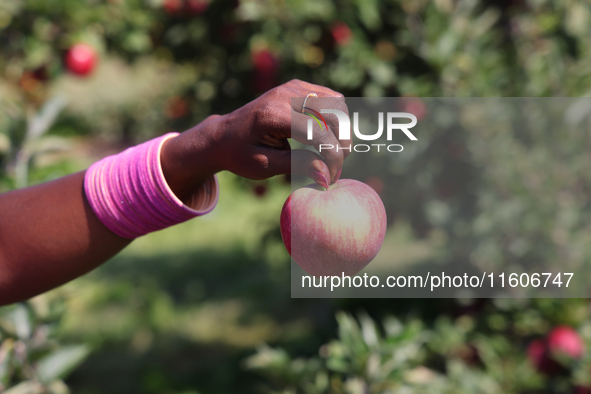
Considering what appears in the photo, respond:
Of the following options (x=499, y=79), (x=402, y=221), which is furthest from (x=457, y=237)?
(x=499, y=79)

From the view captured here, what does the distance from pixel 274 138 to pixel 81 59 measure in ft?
6.75

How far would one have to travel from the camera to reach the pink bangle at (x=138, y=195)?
78 centimetres

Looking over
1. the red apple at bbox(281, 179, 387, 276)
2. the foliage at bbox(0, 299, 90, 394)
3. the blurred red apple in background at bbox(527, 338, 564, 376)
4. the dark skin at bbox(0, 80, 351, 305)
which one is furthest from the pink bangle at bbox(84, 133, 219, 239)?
the blurred red apple in background at bbox(527, 338, 564, 376)

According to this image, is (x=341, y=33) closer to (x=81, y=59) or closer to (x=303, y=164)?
(x=81, y=59)

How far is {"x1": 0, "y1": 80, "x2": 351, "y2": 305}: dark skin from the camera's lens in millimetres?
664

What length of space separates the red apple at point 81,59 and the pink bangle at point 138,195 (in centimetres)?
174

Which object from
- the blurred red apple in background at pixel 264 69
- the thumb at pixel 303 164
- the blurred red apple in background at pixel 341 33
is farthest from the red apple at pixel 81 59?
the thumb at pixel 303 164

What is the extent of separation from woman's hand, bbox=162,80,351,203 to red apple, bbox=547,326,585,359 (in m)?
1.70

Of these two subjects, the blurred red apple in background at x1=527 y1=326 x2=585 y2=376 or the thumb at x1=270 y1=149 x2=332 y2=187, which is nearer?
the thumb at x1=270 y1=149 x2=332 y2=187

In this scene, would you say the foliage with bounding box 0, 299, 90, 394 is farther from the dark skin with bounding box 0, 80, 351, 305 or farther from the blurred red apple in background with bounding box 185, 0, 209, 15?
the blurred red apple in background with bounding box 185, 0, 209, 15

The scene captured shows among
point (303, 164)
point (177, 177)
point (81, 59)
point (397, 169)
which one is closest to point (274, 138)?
point (303, 164)

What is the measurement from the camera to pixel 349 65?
2.22 meters

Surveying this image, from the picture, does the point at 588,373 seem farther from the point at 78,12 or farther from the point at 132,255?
the point at 132,255

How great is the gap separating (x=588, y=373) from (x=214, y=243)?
3585 mm
